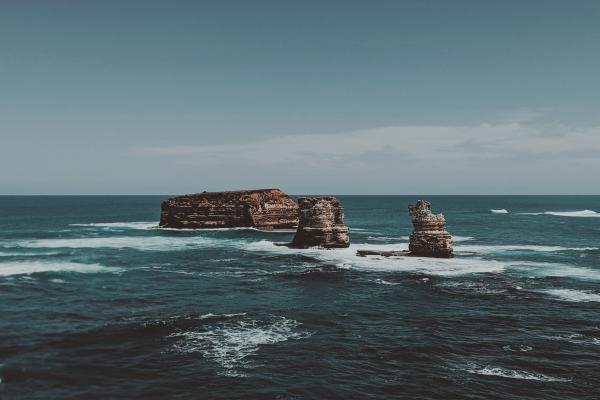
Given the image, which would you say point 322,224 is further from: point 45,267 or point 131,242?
point 45,267

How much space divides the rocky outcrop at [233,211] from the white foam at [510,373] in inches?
2927

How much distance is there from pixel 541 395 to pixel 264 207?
78.0 m

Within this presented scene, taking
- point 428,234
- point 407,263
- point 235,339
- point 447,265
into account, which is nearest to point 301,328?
point 235,339

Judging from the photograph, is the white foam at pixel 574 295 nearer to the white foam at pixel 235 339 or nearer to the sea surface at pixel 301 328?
the sea surface at pixel 301 328

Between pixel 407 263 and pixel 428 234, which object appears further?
pixel 428 234

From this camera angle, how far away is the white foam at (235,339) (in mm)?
21625

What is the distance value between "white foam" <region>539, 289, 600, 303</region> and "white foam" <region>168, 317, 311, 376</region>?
65.9 feet

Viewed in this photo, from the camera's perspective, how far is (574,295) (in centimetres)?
3428

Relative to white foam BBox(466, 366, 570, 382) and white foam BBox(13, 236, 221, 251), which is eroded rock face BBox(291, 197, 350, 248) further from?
white foam BBox(466, 366, 570, 382)

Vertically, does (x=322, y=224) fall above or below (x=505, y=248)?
above

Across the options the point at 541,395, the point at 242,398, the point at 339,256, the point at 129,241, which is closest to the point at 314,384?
the point at 242,398

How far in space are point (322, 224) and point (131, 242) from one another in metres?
30.2

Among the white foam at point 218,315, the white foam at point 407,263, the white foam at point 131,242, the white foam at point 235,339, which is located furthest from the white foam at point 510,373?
the white foam at point 131,242

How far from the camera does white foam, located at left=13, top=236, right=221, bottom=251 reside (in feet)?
213
